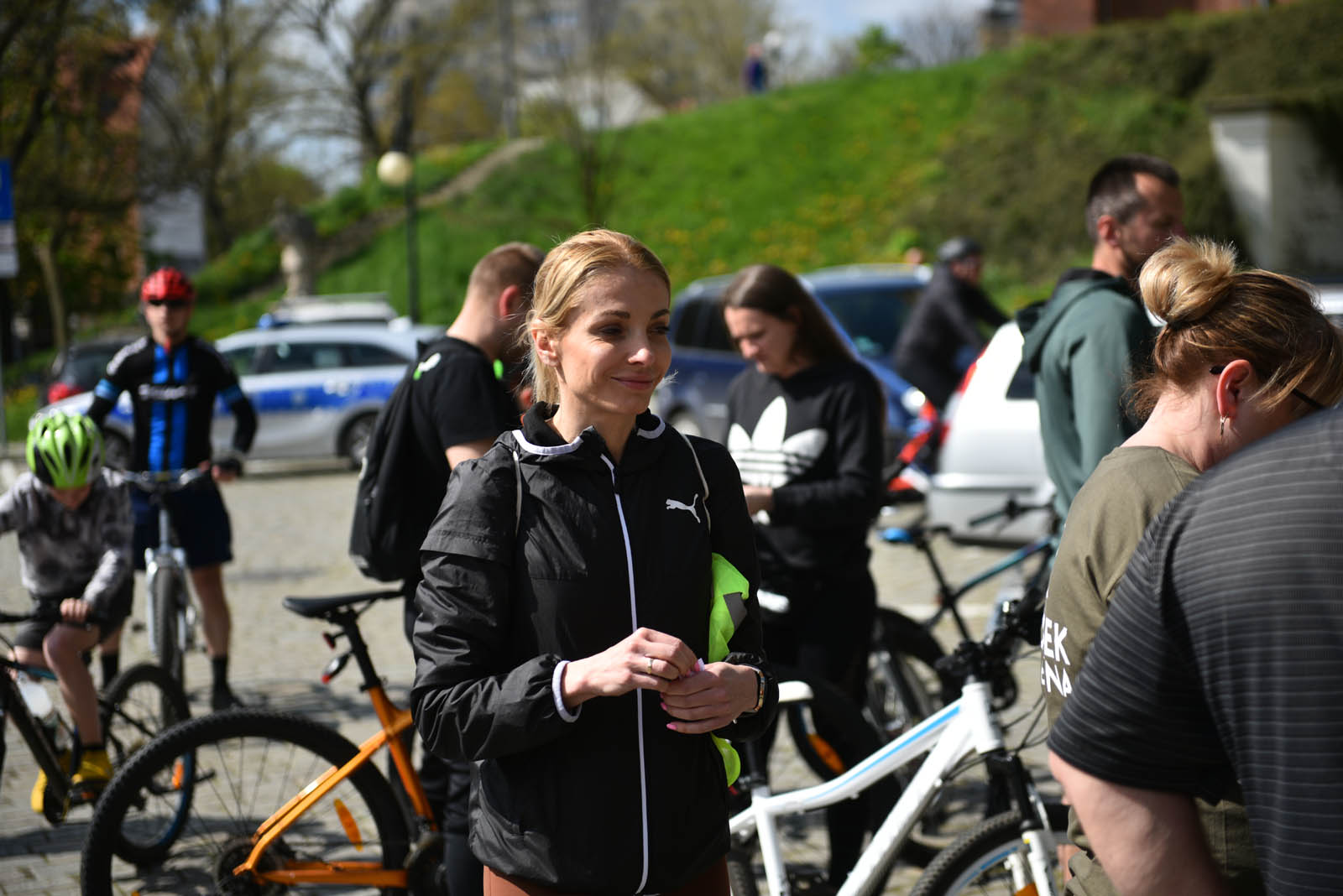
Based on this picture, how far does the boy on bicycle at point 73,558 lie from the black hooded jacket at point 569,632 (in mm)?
2767

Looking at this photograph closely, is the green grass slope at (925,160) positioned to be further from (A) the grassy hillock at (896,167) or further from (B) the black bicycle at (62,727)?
(B) the black bicycle at (62,727)

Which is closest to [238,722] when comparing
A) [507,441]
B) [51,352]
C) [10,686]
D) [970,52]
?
[10,686]

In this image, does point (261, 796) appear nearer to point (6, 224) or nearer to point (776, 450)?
point (776, 450)

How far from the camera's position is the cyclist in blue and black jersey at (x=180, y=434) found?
6.40m

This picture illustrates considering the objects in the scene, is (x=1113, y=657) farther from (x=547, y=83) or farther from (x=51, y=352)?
(x=547, y=83)

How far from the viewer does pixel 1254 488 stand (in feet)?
4.33

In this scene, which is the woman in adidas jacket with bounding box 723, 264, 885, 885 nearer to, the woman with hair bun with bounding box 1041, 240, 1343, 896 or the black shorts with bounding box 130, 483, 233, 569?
the woman with hair bun with bounding box 1041, 240, 1343, 896

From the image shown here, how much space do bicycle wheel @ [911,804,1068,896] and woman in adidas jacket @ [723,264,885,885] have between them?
49.7 inches

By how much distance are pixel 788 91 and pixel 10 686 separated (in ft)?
119

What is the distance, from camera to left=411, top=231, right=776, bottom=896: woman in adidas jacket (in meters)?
2.19

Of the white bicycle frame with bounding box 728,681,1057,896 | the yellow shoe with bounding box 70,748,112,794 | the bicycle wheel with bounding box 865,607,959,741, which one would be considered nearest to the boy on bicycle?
the yellow shoe with bounding box 70,748,112,794

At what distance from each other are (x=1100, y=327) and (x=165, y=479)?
14.3 ft

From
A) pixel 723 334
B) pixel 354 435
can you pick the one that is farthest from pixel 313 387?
pixel 723 334

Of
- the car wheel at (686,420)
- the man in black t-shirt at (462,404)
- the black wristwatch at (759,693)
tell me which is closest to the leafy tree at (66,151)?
the car wheel at (686,420)
